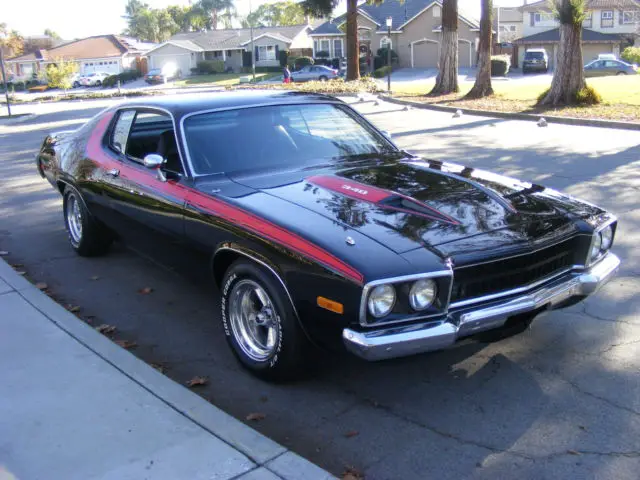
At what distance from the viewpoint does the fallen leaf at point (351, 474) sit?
9.90 ft

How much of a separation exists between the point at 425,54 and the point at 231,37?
86.4ft

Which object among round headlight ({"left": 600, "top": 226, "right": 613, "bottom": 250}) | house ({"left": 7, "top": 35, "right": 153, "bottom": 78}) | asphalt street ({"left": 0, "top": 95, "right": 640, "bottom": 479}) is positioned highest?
house ({"left": 7, "top": 35, "right": 153, "bottom": 78})

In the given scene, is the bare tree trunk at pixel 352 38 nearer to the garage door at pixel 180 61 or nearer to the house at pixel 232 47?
the house at pixel 232 47

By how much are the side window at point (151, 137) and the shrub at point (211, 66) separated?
2651 inches

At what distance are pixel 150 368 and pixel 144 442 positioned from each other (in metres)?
0.82

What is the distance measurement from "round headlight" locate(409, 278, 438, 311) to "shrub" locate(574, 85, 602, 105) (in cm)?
1685

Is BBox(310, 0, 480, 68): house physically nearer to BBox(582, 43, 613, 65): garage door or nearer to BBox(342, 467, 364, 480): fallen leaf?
BBox(582, 43, 613, 65): garage door

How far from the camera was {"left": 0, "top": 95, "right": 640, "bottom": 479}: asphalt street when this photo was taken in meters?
3.16

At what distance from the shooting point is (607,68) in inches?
1593

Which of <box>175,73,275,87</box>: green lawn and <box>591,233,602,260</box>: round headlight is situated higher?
<box>175,73,275,87</box>: green lawn

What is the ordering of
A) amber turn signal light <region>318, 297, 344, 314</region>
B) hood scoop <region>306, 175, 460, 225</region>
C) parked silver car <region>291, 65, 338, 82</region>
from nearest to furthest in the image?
amber turn signal light <region>318, 297, 344, 314</region> → hood scoop <region>306, 175, 460, 225</region> → parked silver car <region>291, 65, 338, 82</region>

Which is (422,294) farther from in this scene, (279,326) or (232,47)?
(232,47)

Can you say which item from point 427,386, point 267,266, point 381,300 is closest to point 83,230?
point 267,266

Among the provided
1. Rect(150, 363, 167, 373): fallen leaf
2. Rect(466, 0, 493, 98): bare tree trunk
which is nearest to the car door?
Rect(150, 363, 167, 373): fallen leaf
